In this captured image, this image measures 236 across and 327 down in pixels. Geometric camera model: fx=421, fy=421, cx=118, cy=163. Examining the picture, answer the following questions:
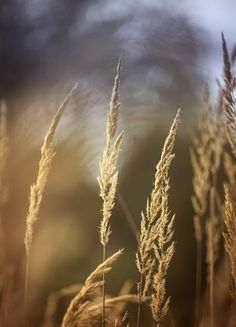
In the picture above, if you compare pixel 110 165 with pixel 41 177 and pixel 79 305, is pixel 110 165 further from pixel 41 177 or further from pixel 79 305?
pixel 79 305

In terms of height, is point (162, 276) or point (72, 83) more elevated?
point (72, 83)

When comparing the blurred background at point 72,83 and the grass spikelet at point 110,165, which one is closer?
the grass spikelet at point 110,165

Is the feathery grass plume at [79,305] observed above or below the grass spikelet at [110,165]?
below

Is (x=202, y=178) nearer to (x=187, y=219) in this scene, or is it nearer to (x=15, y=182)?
(x=15, y=182)

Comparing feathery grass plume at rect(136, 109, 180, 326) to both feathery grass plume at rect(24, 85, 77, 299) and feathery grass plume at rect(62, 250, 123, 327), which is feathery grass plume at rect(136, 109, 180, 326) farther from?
feathery grass plume at rect(24, 85, 77, 299)

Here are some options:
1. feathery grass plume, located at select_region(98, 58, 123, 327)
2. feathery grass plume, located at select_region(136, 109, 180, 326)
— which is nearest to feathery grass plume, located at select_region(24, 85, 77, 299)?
feathery grass plume, located at select_region(98, 58, 123, 327)

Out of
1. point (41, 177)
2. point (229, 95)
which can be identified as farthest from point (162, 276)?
point (229, 95)

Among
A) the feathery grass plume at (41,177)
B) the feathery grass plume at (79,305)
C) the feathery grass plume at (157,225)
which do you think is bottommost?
the feathery grass plume at (79,305)

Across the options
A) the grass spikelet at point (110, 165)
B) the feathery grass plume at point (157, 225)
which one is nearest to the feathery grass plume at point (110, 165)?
the grass spikelet at point (110, 165)

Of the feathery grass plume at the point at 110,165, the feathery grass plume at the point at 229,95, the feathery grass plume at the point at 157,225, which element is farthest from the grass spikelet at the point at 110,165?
the feathery grass plume at the point at 229,95

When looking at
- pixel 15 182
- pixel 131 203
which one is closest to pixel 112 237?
pixel 131 203

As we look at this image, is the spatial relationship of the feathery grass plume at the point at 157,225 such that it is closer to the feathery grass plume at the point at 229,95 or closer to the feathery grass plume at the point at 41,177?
the feathery grass plume at the point at 229,95
